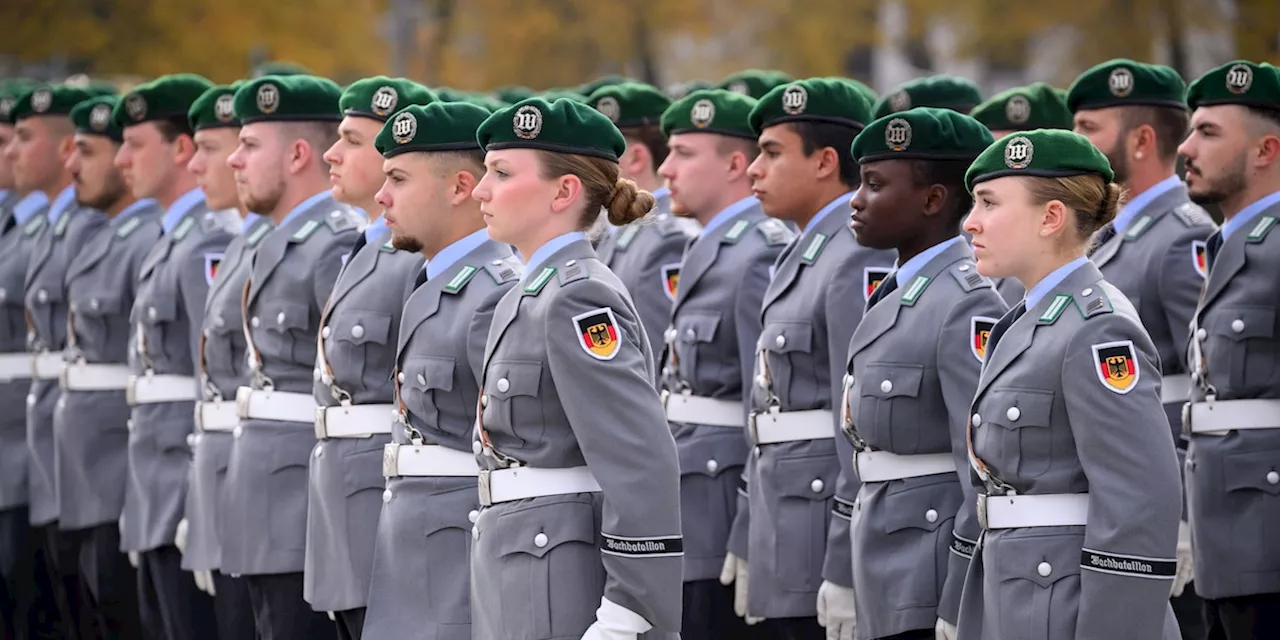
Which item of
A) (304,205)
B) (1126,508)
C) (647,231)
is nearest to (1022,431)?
(1126,508)

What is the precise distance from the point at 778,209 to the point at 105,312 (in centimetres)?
322

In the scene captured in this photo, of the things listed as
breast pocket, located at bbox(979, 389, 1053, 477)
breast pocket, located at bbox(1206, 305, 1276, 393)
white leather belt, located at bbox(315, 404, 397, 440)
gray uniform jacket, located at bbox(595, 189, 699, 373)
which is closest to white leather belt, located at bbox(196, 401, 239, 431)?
white leather belt, located at bbox(315, 404, 397, 440)

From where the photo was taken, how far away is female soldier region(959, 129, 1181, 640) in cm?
466

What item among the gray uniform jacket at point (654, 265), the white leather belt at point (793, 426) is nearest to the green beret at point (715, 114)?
the gray uniform jacket at point (654, 265)

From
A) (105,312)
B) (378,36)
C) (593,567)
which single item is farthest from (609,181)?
Result: (378,36)

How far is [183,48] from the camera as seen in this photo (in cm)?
2377

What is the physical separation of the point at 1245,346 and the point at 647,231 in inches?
108

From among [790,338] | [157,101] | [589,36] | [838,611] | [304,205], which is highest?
[157,101]

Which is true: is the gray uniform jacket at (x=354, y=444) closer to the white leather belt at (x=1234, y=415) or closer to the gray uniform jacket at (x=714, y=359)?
the gray uniform jacket at (x=714, y=359)

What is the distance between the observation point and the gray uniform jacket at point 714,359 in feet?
24.2

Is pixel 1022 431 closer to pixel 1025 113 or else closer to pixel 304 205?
pixel 304 205

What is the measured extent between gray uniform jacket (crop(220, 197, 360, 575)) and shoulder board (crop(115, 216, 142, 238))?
204 cm

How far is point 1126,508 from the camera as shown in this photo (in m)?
4.64

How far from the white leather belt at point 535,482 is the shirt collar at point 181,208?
3.76 meters
